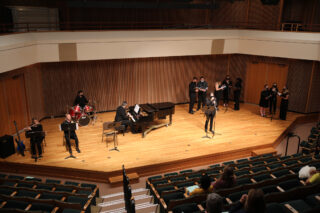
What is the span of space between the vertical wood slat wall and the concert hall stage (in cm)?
73

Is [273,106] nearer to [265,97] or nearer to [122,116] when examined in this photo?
[265,97]

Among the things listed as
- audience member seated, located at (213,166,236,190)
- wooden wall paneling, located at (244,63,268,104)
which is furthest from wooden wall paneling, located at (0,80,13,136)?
wooden wall paneling, located at (244,63,268,104)

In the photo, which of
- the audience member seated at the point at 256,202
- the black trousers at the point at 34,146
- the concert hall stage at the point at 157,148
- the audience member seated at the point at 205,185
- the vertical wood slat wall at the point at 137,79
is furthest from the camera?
the vertical wood slat wall at the point at 137,79

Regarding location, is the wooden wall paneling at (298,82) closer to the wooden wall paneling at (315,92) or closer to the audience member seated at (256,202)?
the wooden wall paneling at (315,92)

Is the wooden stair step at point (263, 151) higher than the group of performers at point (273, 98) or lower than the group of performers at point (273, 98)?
lower

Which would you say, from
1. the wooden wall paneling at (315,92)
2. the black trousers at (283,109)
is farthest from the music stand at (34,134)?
the wooden wall paneling at (315,92)

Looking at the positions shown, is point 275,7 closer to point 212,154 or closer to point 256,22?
point 256,22

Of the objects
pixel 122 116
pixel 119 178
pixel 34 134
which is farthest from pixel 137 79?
pixel 119 178

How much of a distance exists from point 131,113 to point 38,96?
3.41 meters

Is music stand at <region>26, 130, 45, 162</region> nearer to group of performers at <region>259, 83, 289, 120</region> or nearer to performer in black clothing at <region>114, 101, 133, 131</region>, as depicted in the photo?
performer in black clothing at <region>114, 101, 133, 131</region>

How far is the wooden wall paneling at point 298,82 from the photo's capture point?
10422mm

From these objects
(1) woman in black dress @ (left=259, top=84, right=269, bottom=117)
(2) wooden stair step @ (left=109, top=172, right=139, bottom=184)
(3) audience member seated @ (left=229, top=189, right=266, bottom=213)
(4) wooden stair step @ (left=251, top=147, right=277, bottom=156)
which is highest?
(3) audience member seated @ (left=229, top=189, right=266, bottom=213)

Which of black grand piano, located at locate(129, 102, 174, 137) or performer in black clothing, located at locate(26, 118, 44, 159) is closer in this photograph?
performer in black clothing, located at locate(26, 118, 44, 159)

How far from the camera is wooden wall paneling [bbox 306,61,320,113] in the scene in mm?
10309
